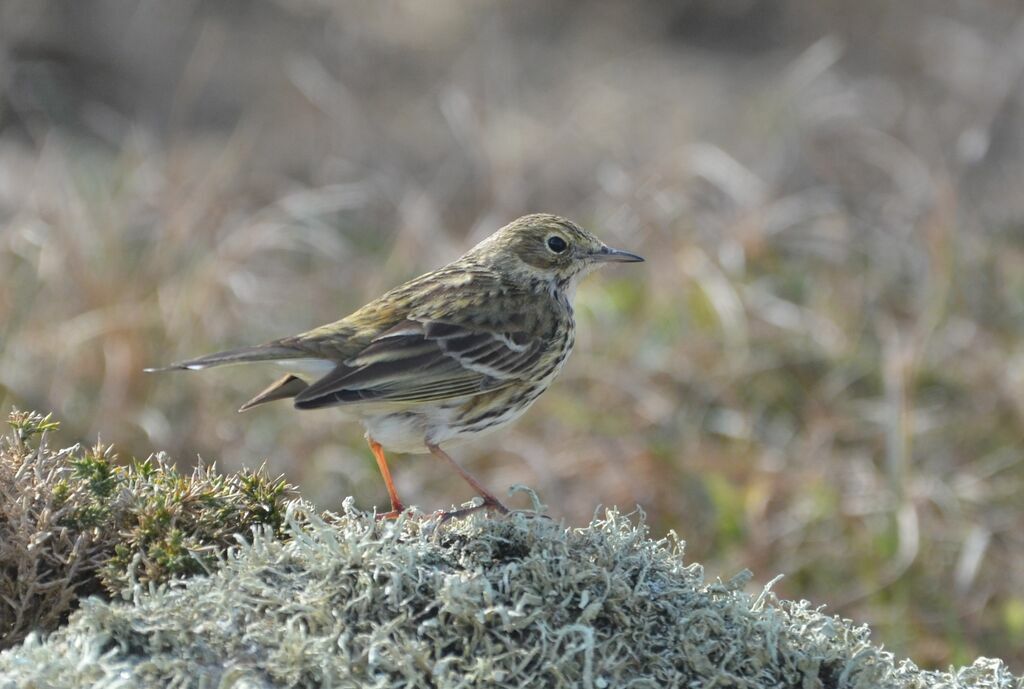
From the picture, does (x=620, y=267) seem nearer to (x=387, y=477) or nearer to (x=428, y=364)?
(x=428, y=364)

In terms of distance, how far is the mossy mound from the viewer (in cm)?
283

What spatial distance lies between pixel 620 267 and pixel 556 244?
4.68 m

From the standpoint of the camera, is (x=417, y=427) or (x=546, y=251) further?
(x=546, y=251)

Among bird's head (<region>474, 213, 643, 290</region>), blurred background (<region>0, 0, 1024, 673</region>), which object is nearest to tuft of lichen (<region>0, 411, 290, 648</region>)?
bird's head (<region>474, 213, 643, 290</region>)

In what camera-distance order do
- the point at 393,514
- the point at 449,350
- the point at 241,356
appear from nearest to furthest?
1. the point at 393,514
2. the point at 241,356
3. the point at 449,350

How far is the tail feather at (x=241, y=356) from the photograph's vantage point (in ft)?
14.9

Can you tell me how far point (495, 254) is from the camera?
18.6 ft

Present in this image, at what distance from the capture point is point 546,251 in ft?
18.4

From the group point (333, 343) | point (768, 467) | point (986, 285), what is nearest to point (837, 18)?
point (986, 285)

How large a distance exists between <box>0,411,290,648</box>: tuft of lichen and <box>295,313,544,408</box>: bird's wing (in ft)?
3.34

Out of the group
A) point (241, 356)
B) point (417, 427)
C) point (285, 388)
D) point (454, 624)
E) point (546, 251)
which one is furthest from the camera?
point (546, 251)

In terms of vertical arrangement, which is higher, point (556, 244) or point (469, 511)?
point (556, 244)

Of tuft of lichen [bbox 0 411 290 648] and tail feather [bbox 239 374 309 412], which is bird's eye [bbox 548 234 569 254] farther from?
tuft of lichen [bbox 0 411 290 648]

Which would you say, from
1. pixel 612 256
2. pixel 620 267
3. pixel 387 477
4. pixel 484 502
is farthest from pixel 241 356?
pixel 620 267
